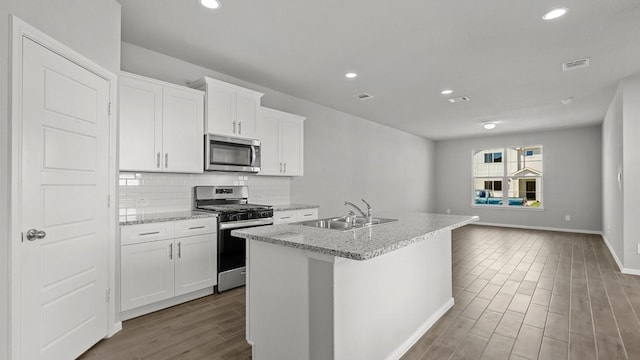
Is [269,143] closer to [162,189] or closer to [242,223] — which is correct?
[242,223]

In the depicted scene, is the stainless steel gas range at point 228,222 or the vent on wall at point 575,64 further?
the vent on wall at point 575,64

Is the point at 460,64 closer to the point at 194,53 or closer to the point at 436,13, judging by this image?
the point at 436,13

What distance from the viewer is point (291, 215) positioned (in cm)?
424

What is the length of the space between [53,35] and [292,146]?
294cm

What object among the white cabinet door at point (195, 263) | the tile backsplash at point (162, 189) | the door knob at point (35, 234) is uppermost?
the tile backsplash at point (162, 189)

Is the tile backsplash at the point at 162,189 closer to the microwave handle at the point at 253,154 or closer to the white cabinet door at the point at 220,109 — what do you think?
the microwave handle at the point at 253,154

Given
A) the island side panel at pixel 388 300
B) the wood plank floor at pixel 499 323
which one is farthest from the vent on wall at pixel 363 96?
the wood plank floor at pixel 499 323

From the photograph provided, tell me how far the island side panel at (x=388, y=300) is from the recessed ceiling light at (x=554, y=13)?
6.63 feet

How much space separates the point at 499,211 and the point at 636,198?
4.83 m

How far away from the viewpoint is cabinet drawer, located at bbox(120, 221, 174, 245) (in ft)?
8.88

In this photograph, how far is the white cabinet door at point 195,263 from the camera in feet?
10.1

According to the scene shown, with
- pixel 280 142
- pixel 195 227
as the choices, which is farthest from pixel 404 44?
pixel 195 227

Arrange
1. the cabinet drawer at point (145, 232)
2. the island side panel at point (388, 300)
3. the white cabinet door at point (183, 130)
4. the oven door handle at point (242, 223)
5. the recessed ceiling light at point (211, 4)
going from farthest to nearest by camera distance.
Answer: the oven door handle at point (242, 223) < the white cabinet door at point (183, 130) < the cabinet drawer at point (145, 232) < the recessed ceiling light at point (211, 4) < the island side panel at point (388, 300)

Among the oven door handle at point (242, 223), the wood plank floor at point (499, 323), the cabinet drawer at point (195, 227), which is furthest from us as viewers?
the oven door handle at point (242, 223)
